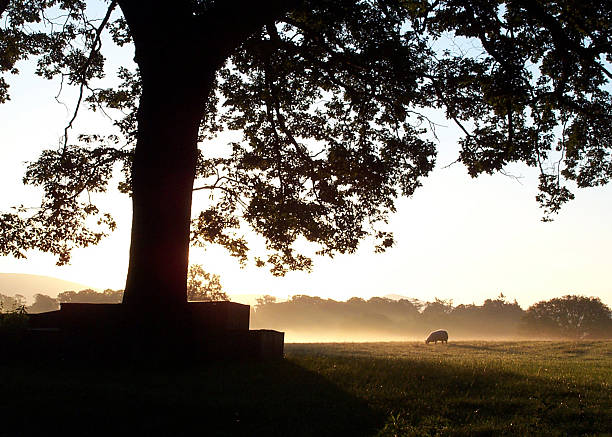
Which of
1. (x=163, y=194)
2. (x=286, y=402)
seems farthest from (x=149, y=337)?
(x=286, y=402)

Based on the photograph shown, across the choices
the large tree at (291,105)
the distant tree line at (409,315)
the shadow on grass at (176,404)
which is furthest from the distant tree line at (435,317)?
the shadow on grass at (176,404)

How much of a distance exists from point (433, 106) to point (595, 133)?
5422 millimetres

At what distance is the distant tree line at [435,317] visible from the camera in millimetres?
94875

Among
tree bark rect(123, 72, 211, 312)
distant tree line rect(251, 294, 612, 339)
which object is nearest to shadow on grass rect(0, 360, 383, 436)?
tree bark rect(123, 72, 211, 312)

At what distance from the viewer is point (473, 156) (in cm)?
1584

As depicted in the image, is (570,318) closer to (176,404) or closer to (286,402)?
(286,402)

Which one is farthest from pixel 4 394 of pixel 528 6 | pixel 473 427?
pixel 528 6

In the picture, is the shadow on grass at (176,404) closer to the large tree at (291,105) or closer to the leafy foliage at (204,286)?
the large tree at (291,105)

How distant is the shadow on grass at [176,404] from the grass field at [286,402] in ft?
0.05

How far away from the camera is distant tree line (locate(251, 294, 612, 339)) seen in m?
94.9

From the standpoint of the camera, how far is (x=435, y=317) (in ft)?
446

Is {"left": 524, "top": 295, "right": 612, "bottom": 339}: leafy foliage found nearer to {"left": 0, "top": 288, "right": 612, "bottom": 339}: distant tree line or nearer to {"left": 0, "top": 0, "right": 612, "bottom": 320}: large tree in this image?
{"left": 0, "top": 288, "right": 612, "bottom": 339}: distant tree line

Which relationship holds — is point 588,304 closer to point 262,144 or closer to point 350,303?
point 350,303

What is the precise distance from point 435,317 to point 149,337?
437 feet
